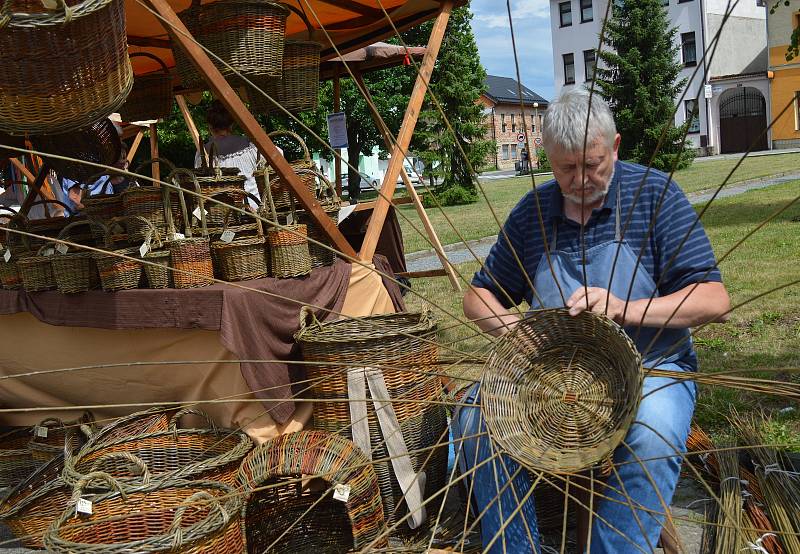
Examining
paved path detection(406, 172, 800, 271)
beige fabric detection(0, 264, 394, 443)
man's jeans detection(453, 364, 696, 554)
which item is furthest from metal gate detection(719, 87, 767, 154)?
man's jeans detection(453, 364, 696, 554)

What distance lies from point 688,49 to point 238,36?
32.2 m

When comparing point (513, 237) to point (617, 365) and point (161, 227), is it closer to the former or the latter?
point (617, 365)

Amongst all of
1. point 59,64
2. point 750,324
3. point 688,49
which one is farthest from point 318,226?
point 688,49

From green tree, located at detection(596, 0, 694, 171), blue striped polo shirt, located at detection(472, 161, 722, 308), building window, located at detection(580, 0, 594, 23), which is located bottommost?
blue striped polo shirt, located at detection(472, 161, 722, 308)

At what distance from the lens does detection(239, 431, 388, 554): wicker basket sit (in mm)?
2479

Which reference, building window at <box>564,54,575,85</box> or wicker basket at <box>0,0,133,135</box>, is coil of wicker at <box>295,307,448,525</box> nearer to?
wicker basket at <box>0,0,133,135</box>

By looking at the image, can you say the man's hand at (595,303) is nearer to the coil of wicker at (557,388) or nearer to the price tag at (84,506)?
the coil of wicker at (557,388)

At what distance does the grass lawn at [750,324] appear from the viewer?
3.17 metres

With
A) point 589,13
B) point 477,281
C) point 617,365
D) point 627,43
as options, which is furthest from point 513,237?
point 589,13

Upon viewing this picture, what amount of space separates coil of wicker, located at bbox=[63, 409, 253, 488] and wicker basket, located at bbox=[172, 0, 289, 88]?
4.71 feet

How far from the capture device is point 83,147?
4.47 metres

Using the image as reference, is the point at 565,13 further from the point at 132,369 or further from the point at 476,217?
the point at 132,369

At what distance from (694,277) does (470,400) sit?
66 cm

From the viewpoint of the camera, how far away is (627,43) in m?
23.5
